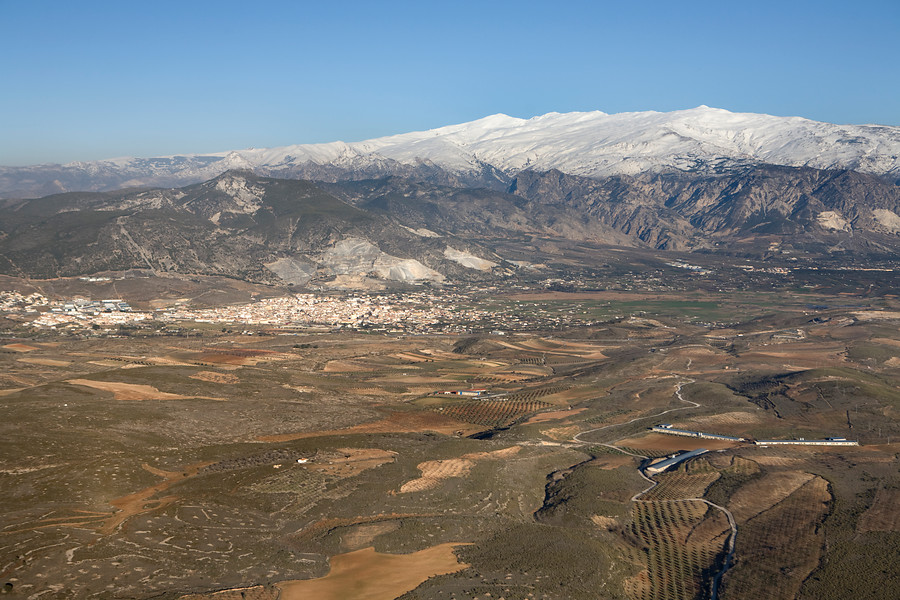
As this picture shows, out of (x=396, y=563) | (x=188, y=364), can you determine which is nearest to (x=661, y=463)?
(x=396, y=563)

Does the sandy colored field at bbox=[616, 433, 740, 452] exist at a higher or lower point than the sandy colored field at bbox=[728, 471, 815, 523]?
lower

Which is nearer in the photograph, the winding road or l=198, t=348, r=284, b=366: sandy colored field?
the winding road

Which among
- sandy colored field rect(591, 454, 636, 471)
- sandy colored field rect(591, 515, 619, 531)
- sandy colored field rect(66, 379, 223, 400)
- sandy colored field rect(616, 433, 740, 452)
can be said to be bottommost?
sandy colored field rect(616, 433, 740, 452)

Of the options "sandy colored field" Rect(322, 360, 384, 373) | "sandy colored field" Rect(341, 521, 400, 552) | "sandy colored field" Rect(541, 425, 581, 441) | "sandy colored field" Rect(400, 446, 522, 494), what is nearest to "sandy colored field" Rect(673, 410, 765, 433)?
"sandy colored field" Rect(541, 425, 581, 441)

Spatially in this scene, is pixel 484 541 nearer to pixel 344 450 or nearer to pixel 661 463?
pixel 344 450

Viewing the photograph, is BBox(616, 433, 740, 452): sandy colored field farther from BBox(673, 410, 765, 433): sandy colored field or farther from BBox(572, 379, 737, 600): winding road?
BBox(673, 410, 765, 433): sandy colored field

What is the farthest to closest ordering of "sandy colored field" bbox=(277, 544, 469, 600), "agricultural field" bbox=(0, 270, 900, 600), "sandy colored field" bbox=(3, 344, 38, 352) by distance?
"sandy colored field" bbox=(3, 344, 38, 352), "agricultural field" bbox=(0, 270, 900, 600), "sandy colored field" bbox=(277, 544, 469, 600)

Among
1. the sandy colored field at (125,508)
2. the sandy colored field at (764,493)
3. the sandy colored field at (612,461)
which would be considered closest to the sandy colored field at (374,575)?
the sandy colored field at (125,508)

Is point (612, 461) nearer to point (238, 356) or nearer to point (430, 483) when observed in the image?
point (430, 483)
